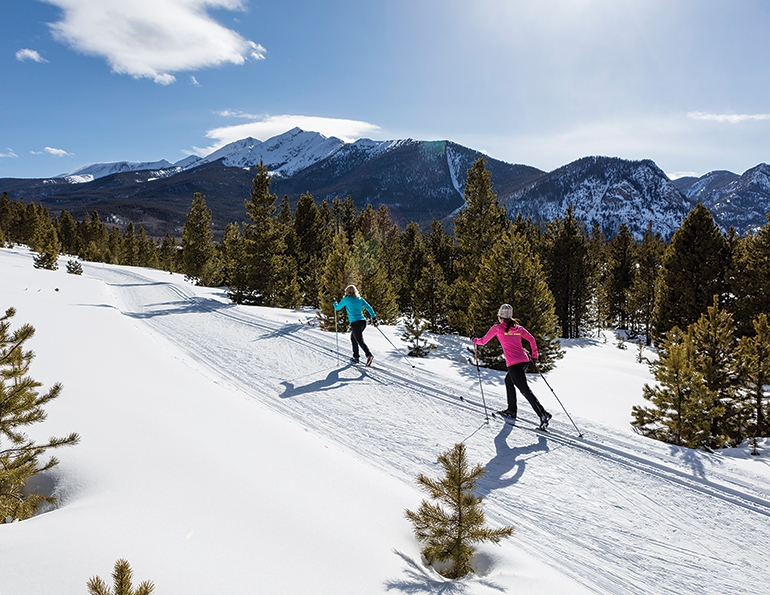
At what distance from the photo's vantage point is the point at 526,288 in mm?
15258

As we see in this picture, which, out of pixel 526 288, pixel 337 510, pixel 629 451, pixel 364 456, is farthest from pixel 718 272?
pixel 337 510

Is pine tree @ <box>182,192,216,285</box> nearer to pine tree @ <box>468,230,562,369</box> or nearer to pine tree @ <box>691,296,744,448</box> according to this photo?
pine tree @ <box>468,230,562,369</box>

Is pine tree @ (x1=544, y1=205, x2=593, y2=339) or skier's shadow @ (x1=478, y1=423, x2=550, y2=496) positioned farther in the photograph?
pine tree @ (x1=544, y1=205, x2=593, y2=339)

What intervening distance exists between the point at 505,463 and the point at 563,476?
830 millimetres

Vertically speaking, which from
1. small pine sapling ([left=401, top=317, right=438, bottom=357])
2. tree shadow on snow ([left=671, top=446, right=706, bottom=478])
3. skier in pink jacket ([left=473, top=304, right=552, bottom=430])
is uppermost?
skier in pink jacket ([left=473, top=304, right=552, bottom=430])

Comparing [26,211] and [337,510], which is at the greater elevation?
[26,211]

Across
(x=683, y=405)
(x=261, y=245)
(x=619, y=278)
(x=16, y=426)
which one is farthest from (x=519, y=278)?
(x=619, y=278)

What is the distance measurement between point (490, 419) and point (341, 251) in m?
15.0

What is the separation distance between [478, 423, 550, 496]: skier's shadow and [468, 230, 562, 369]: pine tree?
720 centimetres

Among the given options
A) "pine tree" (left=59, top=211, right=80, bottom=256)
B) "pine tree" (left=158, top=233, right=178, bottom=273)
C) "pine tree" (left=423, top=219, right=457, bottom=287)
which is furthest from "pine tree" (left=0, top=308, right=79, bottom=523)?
"pine tree" (left=59, top=211, right=80, bottom=256)

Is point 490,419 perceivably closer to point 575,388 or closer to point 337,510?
point 337,510

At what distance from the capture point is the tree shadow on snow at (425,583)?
3631 mm

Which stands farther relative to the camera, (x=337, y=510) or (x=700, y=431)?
(x=700, y=431)

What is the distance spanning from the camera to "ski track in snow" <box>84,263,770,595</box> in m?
4.50
